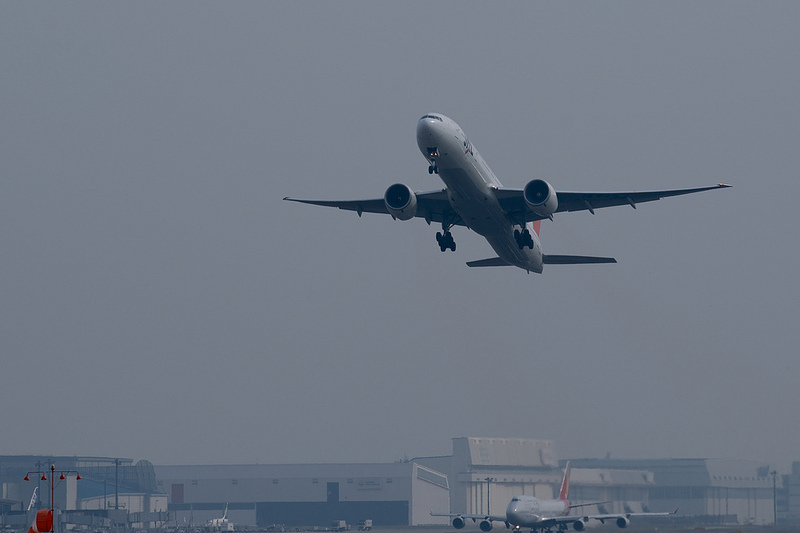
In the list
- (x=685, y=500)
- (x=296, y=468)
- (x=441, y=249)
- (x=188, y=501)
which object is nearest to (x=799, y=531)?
(x=685, y=500)

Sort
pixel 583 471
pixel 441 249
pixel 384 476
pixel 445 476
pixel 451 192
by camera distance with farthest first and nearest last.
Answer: pixel 384 476 → pixel 445 476 → pixel 583 471 → pixel 441 249 → pixel 451 192

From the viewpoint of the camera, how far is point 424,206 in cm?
5569

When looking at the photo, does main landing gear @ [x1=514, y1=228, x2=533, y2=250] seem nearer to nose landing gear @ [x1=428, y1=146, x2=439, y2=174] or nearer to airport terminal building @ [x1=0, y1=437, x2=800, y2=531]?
nose landing gear @ [x1=428, y1=146, x2=439, y2=174]

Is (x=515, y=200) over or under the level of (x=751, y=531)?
over

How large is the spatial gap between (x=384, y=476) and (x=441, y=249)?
61037 mm

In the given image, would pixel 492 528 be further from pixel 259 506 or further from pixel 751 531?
pixel 259 506

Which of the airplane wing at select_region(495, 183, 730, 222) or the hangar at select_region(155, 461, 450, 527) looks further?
the hangar at select_region(155, 461, 450, 527)

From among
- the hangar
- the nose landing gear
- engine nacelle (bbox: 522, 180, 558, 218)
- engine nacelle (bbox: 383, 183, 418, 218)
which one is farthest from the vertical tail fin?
the nose landing gear

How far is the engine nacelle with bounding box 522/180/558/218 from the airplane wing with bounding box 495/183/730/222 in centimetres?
61

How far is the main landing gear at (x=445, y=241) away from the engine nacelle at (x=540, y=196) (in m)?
6.64

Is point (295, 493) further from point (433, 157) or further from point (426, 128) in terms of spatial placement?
point (426, 128)

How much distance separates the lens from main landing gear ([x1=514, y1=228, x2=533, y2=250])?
185 ft

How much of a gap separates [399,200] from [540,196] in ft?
22.6

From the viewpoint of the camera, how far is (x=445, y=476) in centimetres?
10738
